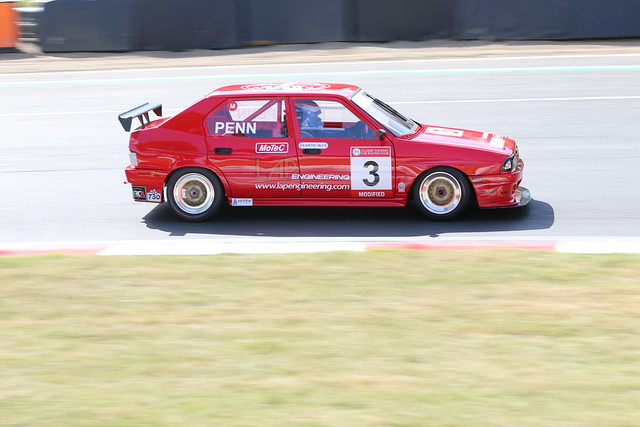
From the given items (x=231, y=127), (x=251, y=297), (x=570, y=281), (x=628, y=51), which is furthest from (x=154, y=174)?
(x=628, y=51)

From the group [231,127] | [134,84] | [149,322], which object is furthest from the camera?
[134,84]

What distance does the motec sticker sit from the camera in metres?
9.20

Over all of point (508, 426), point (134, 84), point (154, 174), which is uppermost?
point (134, 84)

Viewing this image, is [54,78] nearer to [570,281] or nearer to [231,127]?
[231,127]

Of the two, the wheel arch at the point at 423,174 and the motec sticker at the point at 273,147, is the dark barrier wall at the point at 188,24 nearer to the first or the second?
the motec sticker at the point at 273,147

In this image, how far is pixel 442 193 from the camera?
9164 millimetres

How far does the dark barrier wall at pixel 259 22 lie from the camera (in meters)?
22.5

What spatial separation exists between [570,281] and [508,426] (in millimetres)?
2694

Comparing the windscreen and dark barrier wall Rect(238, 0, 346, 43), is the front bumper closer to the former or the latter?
the windscreen

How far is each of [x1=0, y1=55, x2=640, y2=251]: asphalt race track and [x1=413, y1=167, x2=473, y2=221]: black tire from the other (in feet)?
0.47

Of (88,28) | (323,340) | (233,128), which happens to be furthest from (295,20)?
(323,340)

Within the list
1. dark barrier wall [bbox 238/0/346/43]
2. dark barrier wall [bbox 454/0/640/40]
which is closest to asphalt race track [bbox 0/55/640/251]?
dark barrier wall [bbox 454/0/640/40]

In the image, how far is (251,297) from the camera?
659 cm

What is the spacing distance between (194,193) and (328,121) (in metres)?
1.71
